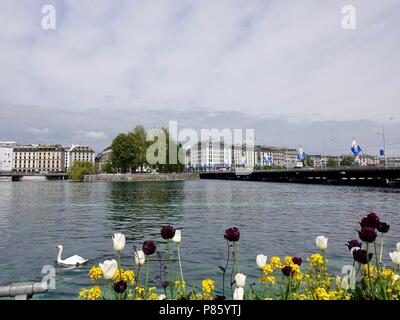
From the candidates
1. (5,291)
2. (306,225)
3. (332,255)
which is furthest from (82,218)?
(5,291)

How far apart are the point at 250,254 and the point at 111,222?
12985mm

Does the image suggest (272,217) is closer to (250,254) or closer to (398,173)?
(250,254)

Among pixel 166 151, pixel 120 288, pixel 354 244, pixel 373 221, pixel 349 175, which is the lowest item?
pixel 120 288

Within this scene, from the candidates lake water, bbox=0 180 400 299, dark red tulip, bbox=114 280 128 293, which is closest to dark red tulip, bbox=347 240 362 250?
dark red tulip, bbox=114 280 128 293

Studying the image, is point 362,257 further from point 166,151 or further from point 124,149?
point 166,151

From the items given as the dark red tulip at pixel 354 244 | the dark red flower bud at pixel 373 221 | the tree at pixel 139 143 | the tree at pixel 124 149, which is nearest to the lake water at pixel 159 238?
the dark red tulip at pixel 354 244

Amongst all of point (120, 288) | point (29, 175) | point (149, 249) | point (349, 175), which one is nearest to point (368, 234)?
point (149, 249)

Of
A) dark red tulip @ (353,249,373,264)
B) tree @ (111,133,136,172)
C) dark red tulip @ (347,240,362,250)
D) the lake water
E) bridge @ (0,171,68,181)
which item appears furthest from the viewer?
bridge @ (0,171,68,181)

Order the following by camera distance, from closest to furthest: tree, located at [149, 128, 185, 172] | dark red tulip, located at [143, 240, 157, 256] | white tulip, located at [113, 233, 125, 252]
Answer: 1. dark red tulip, located at [143, 240, 157, 256]
2. white tulip, located at [113, 233, 125, 252]
3. tree, located at [149, 128, 185, 172]

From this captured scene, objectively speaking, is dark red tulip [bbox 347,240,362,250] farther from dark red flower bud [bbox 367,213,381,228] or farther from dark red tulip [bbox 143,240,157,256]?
dark red tulip [bbox 143,240,157,256]

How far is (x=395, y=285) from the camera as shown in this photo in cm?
427

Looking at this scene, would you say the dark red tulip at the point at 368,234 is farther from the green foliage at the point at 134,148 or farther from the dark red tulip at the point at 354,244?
the green foliage at the point at 134,148

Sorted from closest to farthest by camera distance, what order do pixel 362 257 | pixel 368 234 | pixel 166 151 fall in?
pixel 368 234, pixel 362 257, pixel 166 151

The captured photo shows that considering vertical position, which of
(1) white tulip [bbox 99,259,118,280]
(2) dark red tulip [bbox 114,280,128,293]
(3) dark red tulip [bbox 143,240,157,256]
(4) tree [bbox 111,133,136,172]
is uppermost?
(4) tree [bbox 111,133,136,172]
